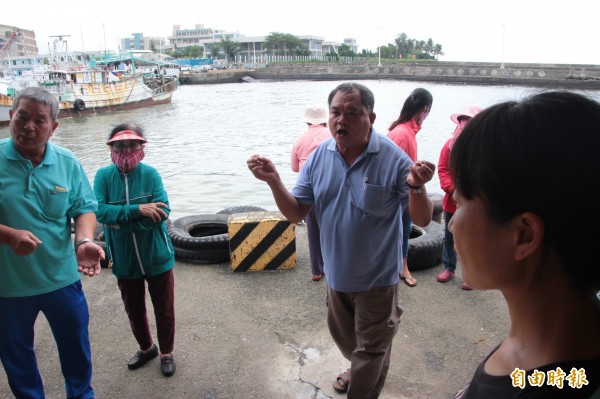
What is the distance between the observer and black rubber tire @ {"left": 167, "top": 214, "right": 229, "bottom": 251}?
488cm

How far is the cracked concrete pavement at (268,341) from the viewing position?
9.78ft

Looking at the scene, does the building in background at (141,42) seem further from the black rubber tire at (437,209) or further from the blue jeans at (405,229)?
the blue jeans at (405,229)

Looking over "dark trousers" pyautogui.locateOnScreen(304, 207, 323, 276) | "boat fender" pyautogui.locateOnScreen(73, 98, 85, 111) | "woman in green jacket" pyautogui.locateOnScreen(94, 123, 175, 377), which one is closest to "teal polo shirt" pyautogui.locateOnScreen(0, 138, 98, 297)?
"woman in green jacket" pyautogui.locateOnScreen(94, 123, 175, 377)

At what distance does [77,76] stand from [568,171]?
33138 mm

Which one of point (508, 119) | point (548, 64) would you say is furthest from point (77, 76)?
point (548, 64)

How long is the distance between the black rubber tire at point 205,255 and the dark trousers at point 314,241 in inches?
42.9

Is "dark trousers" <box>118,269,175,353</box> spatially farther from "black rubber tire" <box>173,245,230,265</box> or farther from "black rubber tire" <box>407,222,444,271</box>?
"black rubber tire" <box>407,222,444,271</box>

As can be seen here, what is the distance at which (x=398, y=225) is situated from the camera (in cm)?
247

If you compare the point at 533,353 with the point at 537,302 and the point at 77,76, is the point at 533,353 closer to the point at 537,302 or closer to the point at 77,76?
the point at 537,302

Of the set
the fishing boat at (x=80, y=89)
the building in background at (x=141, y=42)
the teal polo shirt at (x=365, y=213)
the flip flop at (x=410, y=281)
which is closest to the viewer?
the teal polo shirt at (x=365, y=213)

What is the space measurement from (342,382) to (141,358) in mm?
1438

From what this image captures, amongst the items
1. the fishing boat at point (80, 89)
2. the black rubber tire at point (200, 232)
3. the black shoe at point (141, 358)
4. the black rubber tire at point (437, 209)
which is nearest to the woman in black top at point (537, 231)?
the black shoe at point (141, 358)

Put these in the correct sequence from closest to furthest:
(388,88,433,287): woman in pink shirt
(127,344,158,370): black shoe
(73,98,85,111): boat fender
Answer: (127,344,158,370): black shoe < (388,88,433,287): woman in pink shirt < (73,98,85,111): boat fender

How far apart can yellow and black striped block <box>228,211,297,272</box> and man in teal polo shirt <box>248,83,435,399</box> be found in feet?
6.98
